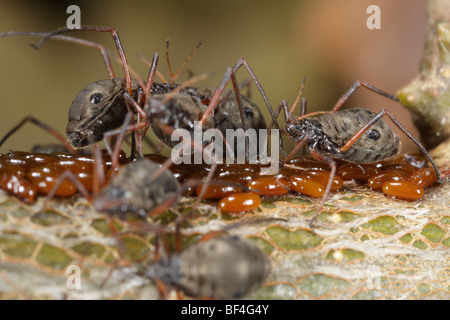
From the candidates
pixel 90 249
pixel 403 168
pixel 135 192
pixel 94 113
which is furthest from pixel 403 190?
pixel 94 113

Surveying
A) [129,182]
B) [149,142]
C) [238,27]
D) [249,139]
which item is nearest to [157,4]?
[238,27]

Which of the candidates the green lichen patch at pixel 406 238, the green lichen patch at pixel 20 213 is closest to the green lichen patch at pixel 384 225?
the green lichen patch at pixel 406 238

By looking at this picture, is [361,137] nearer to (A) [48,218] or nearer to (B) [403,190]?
(B) [403,190]

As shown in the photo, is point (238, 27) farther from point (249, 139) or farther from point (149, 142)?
point (249, 139)

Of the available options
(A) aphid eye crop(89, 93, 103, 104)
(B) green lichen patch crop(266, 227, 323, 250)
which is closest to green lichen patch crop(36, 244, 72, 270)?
(B) green lichen patch crop(266, 227, 323, 250)

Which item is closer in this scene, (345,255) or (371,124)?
(345,255)

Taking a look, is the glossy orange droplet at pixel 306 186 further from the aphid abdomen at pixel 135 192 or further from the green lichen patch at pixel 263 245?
the aphid abdomen at pixel 135 192
